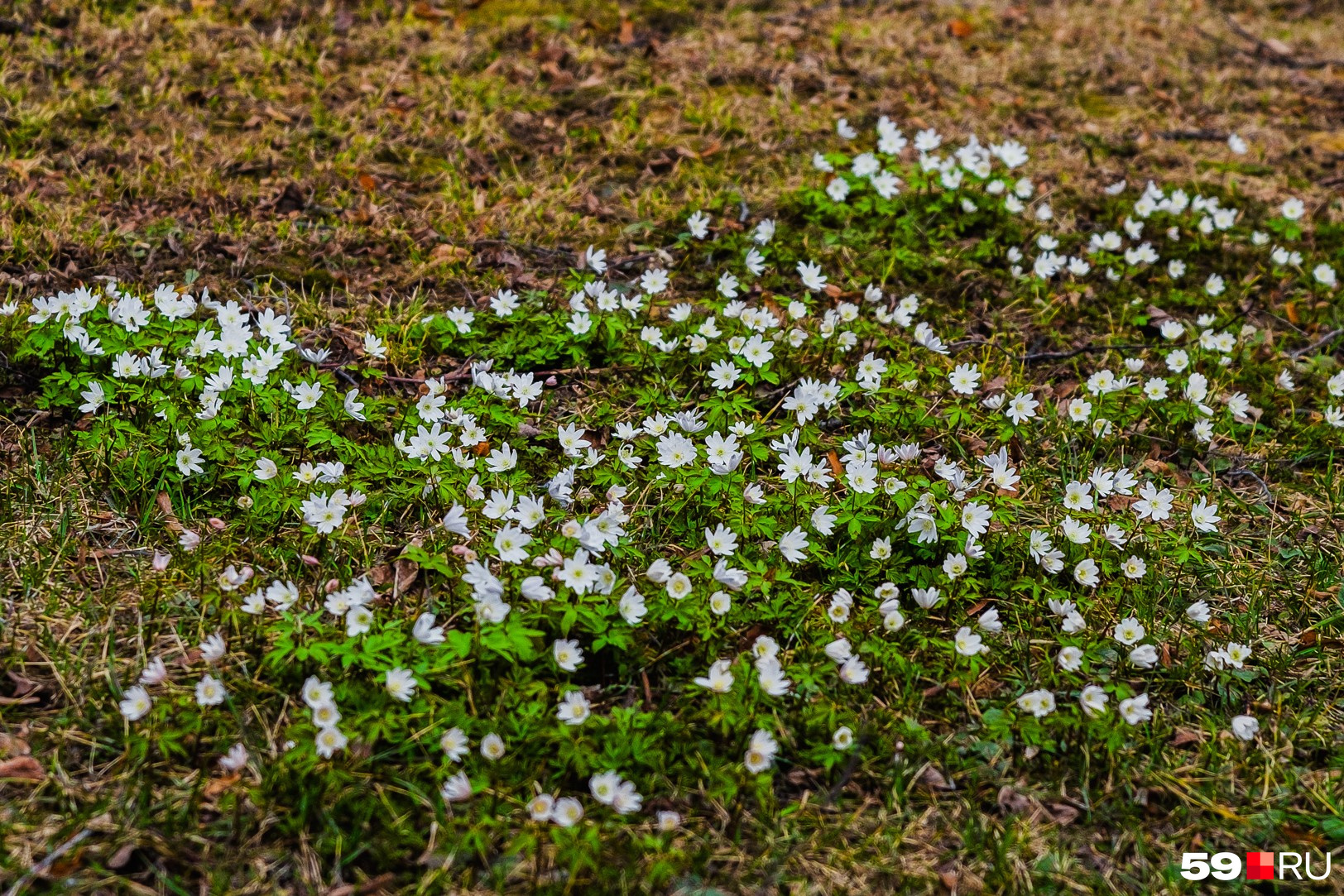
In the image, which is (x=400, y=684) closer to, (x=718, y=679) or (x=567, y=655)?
(x=567, y=655)

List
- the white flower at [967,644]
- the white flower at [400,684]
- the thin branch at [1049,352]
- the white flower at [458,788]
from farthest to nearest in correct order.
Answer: the thin branch at [1049,352], the white flower at [967,644], the white flower at [400,684], the white flower at [458,788]

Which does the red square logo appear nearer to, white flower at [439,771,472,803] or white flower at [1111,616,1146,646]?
white flower at [1111,616,1146,646]

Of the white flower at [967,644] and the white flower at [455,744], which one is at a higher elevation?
the white flower at [455,744]

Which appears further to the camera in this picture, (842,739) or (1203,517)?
(1203,517)

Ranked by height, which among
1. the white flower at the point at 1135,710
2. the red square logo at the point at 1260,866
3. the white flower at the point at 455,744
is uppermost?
the white flower at the point at 455,744

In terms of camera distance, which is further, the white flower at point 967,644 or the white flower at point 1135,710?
the white flower at point 967,644

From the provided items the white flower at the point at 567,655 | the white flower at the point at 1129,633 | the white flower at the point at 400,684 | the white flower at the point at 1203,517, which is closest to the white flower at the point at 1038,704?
the white flower at the point at 1129,633

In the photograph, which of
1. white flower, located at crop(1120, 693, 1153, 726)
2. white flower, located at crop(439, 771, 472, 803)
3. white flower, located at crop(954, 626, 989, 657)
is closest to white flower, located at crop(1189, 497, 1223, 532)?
white flower, located at crop(1120, 693, 1153, 726)

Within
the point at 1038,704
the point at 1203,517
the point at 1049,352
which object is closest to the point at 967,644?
the point at 1038,704

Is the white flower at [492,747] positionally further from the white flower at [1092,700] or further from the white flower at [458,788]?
the white flower at [1092,700]

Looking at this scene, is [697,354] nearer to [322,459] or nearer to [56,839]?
[322,459]
